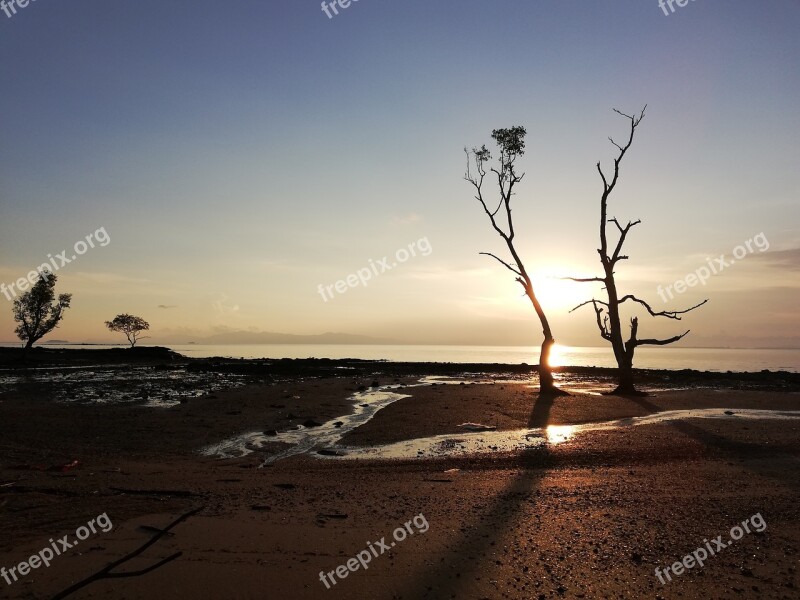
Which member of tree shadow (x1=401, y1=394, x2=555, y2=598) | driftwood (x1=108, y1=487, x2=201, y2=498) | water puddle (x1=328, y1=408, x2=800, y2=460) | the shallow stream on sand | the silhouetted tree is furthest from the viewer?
the silhouetted tree

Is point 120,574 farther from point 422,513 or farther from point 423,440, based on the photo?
point 423,440

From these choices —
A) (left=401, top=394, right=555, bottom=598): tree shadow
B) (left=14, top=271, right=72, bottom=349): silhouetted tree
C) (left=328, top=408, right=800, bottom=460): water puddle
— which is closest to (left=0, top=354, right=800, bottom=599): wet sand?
(left=401, top=394, right=555, bottom=598): tree shadow

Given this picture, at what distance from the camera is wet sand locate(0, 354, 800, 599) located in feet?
17.3

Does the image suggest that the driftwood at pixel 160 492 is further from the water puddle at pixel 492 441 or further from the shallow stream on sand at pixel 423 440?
the water puddle at pixel 492 441

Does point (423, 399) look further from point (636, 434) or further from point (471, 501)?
point (471, 501)

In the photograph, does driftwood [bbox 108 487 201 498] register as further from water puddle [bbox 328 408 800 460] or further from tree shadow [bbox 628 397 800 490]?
tree shadow [bbox 628 397 800 490]

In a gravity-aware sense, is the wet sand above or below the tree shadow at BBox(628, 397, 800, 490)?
below

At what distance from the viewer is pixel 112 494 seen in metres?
7.96

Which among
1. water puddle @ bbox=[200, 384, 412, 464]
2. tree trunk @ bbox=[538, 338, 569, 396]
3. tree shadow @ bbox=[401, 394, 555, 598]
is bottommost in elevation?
water puddle @ bbox=[200, 384, 412, 464]

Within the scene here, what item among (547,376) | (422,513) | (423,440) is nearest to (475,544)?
(422,513)

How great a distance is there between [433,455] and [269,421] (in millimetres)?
8131

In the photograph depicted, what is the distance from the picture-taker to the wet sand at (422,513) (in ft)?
17.3

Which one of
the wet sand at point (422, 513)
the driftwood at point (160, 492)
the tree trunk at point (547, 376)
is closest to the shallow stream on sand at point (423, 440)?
the wet sand at point (422, 513)

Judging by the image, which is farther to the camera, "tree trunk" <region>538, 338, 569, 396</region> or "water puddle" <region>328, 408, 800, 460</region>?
"tree trunk" <region>538, 338, 569, 396</region>
